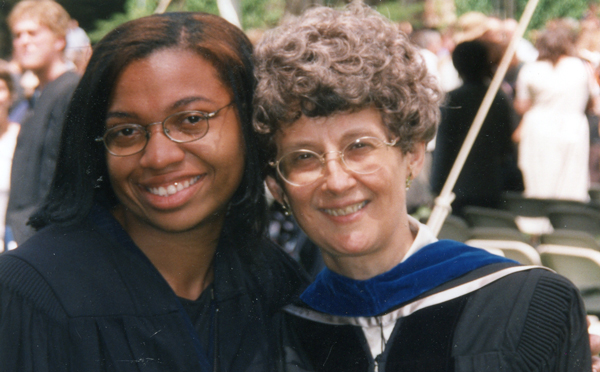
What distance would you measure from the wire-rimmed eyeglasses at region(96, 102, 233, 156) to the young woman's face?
1cm

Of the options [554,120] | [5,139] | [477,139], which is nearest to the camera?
[5,139]

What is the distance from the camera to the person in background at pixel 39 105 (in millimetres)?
3732

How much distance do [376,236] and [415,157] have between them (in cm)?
29

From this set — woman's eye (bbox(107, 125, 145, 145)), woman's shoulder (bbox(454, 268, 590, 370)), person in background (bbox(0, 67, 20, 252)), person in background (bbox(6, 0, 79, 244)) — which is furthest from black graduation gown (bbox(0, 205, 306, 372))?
person in background (bbox(0, 67, 20, 252))

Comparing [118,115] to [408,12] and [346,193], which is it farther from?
[408,12]

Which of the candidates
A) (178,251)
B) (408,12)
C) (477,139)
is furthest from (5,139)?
(408,12)

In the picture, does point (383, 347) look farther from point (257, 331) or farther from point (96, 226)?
point (96, 226)

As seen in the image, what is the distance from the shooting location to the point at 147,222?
214cm

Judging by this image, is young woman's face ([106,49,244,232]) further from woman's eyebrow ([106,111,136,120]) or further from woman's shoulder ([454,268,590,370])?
woman's shoulder ([454,268,590,370])

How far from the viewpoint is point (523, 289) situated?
1.92 metres

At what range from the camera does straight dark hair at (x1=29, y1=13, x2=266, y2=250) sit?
6.74 ft

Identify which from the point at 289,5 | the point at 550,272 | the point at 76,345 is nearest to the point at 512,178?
the point at 289,5

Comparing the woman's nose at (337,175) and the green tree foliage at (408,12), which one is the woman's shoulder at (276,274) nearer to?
the woman's nose at (337,175)

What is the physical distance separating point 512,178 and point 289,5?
2.41 metres
